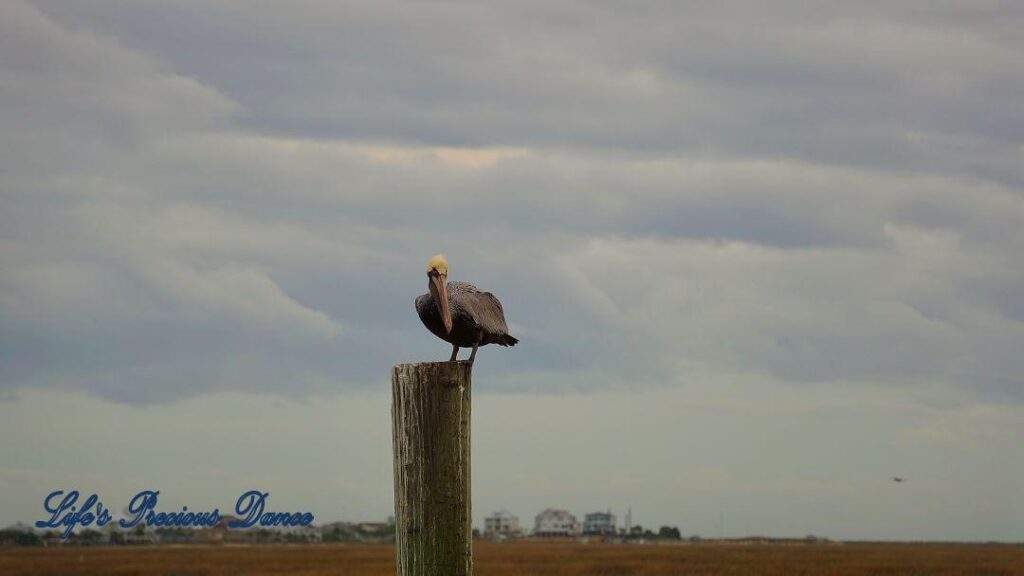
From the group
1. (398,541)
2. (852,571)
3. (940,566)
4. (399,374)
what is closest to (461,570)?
(398,541)

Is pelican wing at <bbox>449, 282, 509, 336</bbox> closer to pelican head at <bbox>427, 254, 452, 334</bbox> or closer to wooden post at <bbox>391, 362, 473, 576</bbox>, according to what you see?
pelican head at <bbox>427, 254, 452, 334</bbox>

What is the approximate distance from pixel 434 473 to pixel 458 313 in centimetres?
169

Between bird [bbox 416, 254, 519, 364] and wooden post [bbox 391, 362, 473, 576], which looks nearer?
wooden post [bbox 391, 362, 473, 576]

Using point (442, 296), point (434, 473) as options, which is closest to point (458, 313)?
point (442, 296)

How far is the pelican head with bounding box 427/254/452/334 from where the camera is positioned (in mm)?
6637

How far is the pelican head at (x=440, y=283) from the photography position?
6.64 meters

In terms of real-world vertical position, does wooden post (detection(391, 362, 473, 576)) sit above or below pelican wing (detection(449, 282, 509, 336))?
below

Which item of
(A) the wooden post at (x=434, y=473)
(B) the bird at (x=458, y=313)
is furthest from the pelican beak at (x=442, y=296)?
(A) the wooden post at (x=434, y=473)

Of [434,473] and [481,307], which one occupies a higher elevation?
[481,307]

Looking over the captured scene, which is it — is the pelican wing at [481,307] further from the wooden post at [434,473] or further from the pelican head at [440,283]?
the wooden post at [434,473]

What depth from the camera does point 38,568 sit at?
6066cm

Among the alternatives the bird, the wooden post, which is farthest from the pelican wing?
the wooden post

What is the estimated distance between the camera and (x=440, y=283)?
6.63 meters

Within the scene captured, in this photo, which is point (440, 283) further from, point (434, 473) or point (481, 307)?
point (434, 473)
